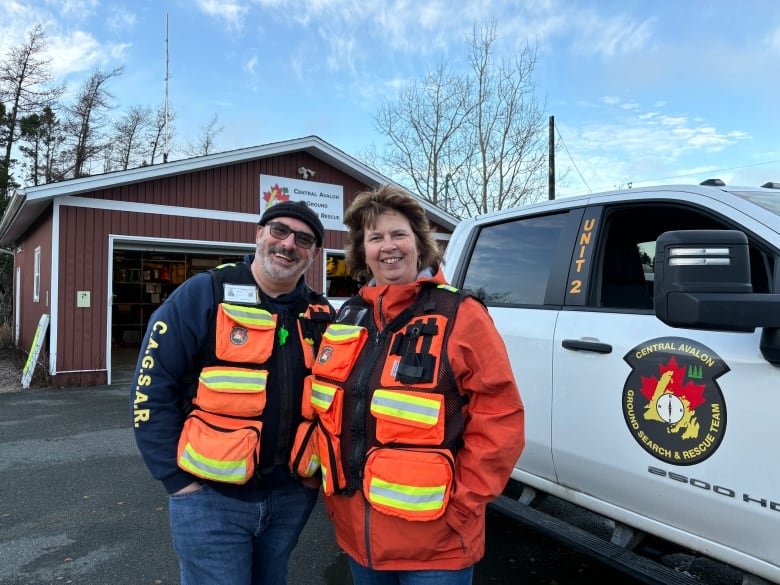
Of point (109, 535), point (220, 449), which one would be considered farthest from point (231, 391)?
point (109, 535)

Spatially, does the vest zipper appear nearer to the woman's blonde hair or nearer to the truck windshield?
the woman's blonde hair

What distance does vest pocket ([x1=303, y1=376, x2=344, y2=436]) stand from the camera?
71.6 inches

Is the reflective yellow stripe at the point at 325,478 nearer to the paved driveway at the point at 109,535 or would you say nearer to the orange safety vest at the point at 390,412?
the orange safety vest at the point at 390,412

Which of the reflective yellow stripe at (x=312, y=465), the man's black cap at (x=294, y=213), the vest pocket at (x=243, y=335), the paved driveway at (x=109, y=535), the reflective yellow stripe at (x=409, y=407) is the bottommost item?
the paved driveway at (x=109, y=535)

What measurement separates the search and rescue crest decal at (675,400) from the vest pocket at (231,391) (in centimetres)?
148

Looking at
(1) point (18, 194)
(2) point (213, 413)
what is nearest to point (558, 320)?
(2) point (213, 413)

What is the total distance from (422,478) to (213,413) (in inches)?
29.0

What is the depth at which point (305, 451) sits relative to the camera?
1.96 metres

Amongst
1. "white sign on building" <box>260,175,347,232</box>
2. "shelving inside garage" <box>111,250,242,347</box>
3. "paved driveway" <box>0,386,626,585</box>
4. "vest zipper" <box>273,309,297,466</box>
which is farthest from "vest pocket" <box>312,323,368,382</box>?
"shelving inside garage" <box>111,250,242,347</box>

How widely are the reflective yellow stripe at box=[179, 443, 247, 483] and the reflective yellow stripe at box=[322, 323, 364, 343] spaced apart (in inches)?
19.4

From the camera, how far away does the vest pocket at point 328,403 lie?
1819mm

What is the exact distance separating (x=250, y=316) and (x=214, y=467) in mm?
506

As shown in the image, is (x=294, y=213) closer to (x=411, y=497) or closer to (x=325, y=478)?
(x=325, y=478)

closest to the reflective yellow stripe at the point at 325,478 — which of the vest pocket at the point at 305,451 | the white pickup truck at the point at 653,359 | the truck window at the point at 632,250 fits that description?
the vest pocket at the point at 305,451
